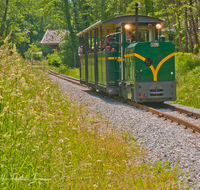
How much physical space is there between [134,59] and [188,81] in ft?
19.7

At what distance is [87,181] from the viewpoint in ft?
13.3

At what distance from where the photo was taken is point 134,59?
10.9 m

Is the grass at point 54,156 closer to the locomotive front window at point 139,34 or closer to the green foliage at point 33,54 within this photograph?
the green foliage at point 33,54

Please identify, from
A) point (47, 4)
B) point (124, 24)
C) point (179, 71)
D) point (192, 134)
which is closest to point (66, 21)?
point (47, 4)

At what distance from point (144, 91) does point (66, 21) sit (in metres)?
31.3

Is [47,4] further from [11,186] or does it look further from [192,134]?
[11,186]

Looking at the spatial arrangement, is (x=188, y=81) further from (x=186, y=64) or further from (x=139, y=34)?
(x=139, y=34)

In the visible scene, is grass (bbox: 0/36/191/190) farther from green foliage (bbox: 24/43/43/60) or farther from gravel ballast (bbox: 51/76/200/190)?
green foliage (bbox: 24/43/43/60)

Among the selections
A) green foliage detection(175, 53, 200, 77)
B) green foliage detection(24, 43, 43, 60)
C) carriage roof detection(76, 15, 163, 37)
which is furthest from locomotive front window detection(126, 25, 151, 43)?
green foliage detection(175, 53, 200, 77)

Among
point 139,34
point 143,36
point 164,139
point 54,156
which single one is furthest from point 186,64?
point 54,156

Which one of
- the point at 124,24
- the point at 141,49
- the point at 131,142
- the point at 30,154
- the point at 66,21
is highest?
the point at 66,21

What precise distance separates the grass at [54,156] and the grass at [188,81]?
251 inches

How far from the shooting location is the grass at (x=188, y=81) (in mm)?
12633

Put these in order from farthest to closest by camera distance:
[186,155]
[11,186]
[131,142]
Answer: [131,142], [186,155], [11,186]
